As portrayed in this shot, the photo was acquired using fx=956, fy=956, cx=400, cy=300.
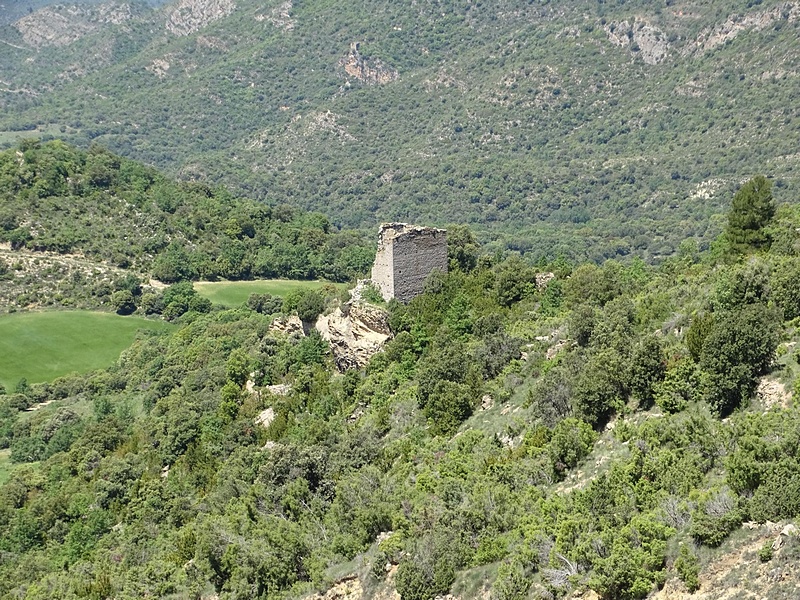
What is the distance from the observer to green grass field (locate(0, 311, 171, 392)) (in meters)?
85.7

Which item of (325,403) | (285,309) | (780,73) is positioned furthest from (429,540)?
(780,73)

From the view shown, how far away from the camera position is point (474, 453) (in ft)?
101

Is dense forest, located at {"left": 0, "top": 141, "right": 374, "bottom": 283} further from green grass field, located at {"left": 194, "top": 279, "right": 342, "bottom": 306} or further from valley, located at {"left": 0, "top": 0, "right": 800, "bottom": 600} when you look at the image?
valley, located at {"left": 0, "top": 0, "right": 800, "bottom": 600}

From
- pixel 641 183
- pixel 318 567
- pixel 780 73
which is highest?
pixel 780 73

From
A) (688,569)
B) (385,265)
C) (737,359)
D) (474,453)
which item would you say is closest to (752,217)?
(737,359)

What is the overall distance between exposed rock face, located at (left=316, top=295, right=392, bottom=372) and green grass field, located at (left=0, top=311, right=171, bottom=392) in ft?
148

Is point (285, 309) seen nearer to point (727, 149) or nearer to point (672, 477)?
point (672, 477)

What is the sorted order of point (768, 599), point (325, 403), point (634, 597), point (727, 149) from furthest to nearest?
point (727, 149) < point (325, 403) < point (634, 597) < point (768, 599)

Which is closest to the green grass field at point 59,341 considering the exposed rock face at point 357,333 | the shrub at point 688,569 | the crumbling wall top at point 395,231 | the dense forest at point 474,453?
the dense forest at point 474,453

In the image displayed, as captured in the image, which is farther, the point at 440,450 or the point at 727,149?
the point at 727,149

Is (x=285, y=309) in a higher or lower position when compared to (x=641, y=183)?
lower

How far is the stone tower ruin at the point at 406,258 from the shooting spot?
152ft

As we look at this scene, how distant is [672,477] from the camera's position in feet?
75.7

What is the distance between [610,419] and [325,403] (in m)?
17.6
